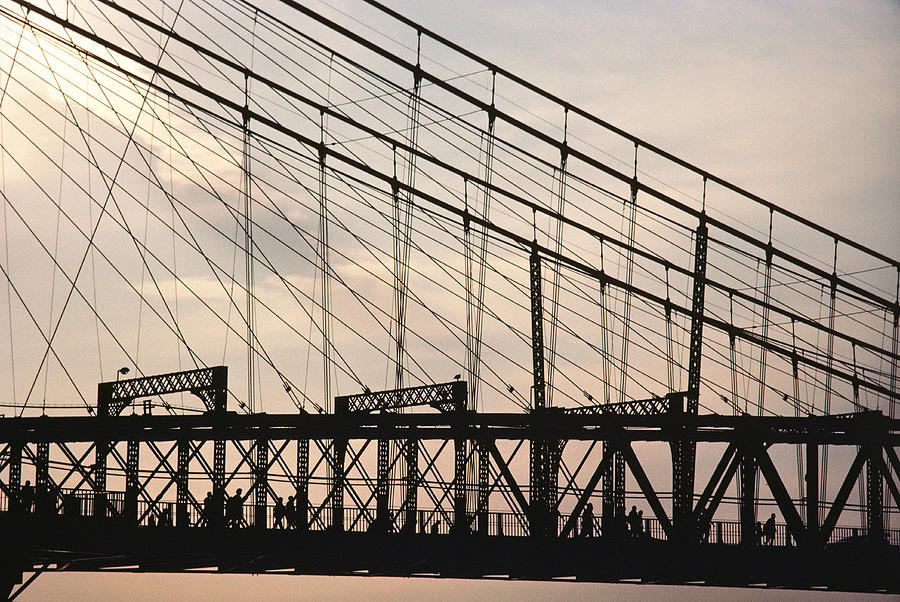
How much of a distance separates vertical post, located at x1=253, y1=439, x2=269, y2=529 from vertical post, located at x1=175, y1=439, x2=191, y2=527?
2010 mm

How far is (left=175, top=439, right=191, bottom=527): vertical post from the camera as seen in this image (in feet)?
128

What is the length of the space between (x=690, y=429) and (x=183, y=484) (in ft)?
49.8

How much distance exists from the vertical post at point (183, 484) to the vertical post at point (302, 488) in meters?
3.26

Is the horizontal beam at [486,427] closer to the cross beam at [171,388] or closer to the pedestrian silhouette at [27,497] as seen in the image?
the pedestrian silhouette at [27,497]

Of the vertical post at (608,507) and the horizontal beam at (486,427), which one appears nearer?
the horizontal beam at (486,427)

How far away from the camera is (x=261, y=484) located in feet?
134

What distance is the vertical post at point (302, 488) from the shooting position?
4012cm

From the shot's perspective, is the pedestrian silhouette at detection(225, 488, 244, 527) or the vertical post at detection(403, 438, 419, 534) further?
the vertical post at detection(403, 438, 419, 534)

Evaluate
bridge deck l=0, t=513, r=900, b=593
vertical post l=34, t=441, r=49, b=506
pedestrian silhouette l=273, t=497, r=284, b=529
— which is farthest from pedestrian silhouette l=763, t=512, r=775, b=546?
vertical post l=34, t=441, r=49, b=506

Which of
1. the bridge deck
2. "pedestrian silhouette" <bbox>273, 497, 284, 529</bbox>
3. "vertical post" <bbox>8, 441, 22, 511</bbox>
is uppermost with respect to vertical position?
"vertical post" <bbox>8, 441, 22, 511</bbox>

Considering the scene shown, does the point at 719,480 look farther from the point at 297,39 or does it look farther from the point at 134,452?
the point at 134,452

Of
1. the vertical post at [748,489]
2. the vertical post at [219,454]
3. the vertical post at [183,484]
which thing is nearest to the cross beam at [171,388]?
the vertical post at [219,454]

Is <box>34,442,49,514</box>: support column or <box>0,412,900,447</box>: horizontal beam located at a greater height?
<box>0,412,900,447</box>: horizontal beam

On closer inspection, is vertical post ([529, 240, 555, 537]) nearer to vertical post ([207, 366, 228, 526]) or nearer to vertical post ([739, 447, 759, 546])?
vertical post ([739, 447, 759, 546])
